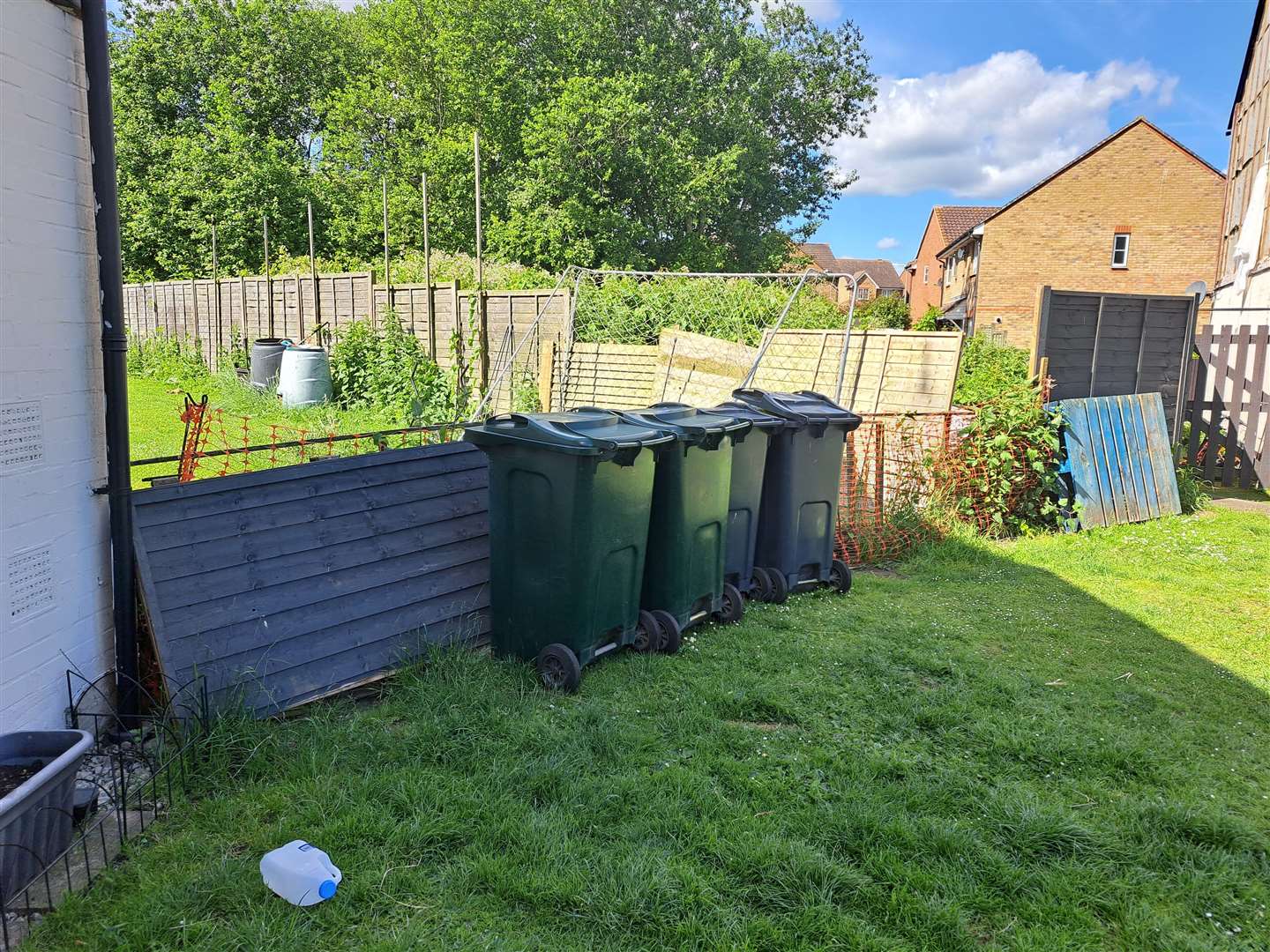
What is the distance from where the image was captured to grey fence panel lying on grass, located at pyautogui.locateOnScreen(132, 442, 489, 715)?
11.6 ft

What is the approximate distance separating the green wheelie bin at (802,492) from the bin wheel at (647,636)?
4.37 feet

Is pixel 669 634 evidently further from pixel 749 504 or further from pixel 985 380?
pixel 985 380

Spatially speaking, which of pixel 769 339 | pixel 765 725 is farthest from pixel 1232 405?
pixel 765 725

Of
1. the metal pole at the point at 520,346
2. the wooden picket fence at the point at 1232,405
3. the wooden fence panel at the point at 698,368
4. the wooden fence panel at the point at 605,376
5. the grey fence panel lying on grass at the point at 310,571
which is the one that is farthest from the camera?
the metal pole at the point at 520,346

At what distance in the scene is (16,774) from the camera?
2.77 meters

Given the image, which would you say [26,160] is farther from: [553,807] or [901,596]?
[901,596]

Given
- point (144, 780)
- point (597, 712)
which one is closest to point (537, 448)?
point (597, 712)

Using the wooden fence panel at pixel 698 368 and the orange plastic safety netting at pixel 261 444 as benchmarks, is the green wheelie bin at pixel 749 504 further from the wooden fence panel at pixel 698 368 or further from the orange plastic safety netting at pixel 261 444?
the wooden fence panel at pixel 698 368

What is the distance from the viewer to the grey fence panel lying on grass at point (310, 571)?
3539mm

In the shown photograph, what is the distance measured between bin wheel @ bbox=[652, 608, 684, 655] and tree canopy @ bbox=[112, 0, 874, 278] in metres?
19.2

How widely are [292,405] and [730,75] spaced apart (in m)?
17.1

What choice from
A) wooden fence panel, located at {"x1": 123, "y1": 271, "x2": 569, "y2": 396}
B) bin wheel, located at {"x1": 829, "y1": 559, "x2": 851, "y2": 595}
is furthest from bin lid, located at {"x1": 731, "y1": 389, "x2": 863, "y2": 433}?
wooden fence panel, located at {"x1": 123, "y1": 271, "x2": 569, "y2": 396}

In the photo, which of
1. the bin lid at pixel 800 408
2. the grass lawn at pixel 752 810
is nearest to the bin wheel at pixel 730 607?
the grass lawn at pixel 752 810

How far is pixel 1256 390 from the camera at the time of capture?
31.8 ft
